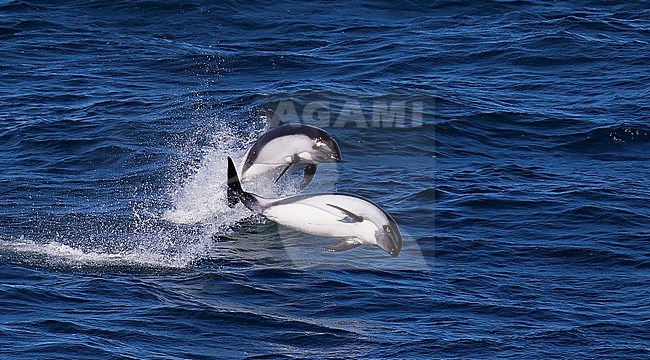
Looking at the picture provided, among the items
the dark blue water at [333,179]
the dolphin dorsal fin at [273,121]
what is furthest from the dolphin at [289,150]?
the dark blue water at [333,179]

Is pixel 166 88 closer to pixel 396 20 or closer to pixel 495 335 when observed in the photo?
pixel 396 20

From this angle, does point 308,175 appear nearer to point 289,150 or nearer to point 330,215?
point 289,150

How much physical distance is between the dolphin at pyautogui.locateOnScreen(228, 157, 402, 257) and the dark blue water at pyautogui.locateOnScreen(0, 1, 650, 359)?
2635 millimetres

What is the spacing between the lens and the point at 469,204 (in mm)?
23016

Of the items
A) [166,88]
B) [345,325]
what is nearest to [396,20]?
[166,88]

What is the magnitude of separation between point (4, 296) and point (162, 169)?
605cm

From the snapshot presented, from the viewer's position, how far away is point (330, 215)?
1531 cm

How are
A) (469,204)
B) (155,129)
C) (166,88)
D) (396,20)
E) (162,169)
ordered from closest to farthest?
1. (469,204)
2. (162,169)
3. (155,129)
4. (166,88)
5. (396,20)

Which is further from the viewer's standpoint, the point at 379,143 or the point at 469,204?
the point at 379,143

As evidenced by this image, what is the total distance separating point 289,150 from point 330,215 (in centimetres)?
152

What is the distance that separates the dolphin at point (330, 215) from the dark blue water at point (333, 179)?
8.64 ft

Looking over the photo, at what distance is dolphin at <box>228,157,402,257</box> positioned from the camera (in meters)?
15.3

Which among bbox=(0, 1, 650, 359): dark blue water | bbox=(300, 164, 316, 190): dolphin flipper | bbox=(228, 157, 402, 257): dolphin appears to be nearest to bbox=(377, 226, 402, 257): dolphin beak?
bbox=(228, 157, 402, 257): dolphin

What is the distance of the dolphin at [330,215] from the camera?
15344 mm
